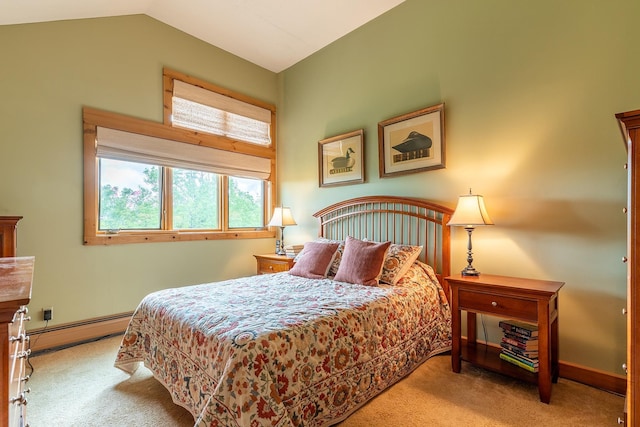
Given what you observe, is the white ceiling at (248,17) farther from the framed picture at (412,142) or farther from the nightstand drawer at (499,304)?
the nightstand drawer at (499,304)

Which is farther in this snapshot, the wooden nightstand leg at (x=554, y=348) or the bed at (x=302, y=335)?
the wooden nightstand leg at (x=554, y=348)

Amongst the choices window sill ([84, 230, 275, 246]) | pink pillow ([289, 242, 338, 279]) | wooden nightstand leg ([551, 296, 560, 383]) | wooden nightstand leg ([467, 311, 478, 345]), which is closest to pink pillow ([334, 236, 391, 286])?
pink pillow ([289, 242, 338, 279])

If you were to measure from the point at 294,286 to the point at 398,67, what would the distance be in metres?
2.37

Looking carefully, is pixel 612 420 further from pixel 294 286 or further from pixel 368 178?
pixel 368 178

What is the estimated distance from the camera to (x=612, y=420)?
1655mm

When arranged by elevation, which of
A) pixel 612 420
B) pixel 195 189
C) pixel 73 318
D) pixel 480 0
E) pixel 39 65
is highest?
pixel 480 0

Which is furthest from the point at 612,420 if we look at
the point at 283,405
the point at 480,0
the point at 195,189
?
the point at 195,189

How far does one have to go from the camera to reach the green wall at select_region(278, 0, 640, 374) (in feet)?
6.50

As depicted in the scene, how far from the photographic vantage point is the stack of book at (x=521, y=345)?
203cm

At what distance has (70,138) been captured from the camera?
2793 millimetres

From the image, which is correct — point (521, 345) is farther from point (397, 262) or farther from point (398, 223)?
point (398, 223)

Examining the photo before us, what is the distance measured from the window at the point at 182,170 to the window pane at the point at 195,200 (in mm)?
11

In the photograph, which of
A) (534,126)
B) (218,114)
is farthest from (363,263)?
(218,114)

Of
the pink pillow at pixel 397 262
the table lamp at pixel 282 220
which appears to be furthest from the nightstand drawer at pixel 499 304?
the table lamp at pixel 282 220
